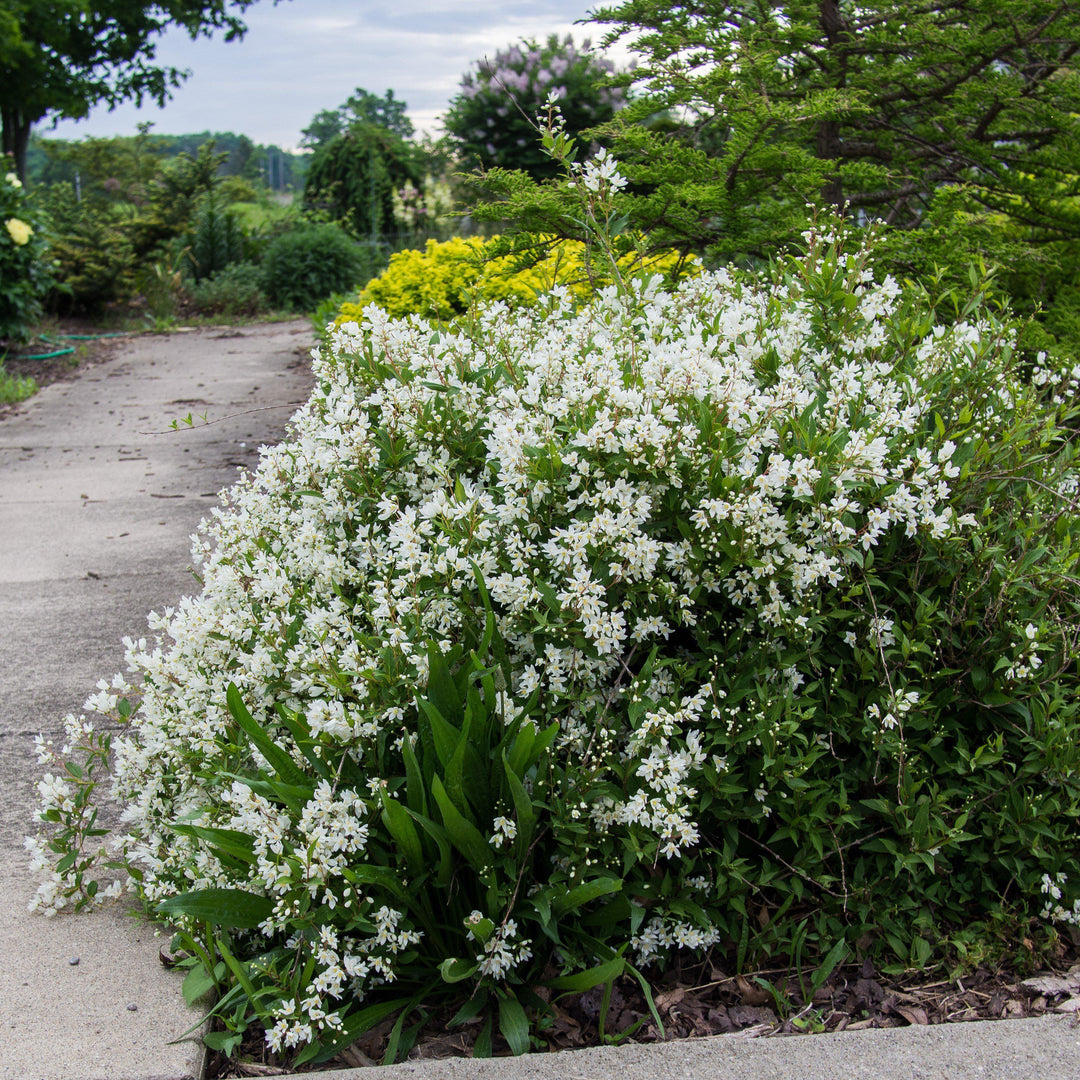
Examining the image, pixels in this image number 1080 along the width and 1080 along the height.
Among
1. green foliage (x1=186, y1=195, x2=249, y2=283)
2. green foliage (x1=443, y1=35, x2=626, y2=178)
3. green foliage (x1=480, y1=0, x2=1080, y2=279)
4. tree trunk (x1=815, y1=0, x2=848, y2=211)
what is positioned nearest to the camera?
green foliage (x1=480, y1=0, x2=1080, y2=279)

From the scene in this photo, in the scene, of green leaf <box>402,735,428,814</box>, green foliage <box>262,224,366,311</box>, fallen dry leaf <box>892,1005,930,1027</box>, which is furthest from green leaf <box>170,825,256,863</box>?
green foliage <box>262,224,366,311</box>

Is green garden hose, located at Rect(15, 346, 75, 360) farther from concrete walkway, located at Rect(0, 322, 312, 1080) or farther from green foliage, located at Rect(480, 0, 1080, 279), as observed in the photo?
green foliage, located at Rect(480, 0, 1080, 279)

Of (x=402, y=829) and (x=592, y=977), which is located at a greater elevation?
(x=402, y=829)

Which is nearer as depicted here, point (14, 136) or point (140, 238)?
point (140, 238)

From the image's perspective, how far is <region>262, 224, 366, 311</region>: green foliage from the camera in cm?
1392

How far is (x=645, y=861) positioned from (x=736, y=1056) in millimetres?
437

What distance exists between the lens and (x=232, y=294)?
13.9 meters

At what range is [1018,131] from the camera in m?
5.30

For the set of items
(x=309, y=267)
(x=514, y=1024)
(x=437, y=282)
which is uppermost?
(x=309, y=267)

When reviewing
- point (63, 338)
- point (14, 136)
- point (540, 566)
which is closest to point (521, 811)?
point (540, 566)

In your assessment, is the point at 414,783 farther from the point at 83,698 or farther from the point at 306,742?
the point at 83,698

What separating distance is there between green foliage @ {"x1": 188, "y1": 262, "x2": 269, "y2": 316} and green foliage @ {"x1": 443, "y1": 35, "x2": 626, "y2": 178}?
3.79 meters

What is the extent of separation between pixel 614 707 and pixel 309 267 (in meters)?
13.1

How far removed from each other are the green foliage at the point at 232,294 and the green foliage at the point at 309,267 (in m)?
0.24
